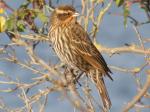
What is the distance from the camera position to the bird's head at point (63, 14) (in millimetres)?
5438

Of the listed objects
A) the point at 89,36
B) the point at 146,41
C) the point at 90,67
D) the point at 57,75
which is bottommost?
the point at 90,67

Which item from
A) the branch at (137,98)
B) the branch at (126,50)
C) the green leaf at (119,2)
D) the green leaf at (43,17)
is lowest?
the branch at (126,50)

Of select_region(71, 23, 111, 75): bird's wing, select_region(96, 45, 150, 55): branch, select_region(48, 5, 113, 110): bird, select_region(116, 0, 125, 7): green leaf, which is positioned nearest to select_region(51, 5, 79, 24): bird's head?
select_region(48, 5, 113, 110): bird

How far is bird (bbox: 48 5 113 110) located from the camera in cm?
538

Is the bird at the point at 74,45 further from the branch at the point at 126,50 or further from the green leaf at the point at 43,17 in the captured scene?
the green leaf at the point at 43,17

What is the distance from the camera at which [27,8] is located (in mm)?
4383

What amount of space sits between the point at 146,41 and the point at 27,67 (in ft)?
2.90

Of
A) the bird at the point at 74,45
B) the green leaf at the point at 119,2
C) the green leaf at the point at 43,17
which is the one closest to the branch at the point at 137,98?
the green leaf at the point at 119,2

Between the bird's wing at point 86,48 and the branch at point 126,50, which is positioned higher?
the branch at point 126,50

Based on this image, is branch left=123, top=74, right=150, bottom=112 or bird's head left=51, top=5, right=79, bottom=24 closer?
branch left=123, top=74, right=150, bottom=112

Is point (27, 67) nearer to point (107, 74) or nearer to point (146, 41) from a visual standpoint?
point (146, 41)

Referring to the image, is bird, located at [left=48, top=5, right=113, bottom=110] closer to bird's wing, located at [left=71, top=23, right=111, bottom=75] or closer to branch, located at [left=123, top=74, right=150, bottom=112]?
bird's wing, located at [left=71, top=23, right=111, bottom=75]

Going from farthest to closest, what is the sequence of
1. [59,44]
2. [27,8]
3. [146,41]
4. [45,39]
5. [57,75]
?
[59,44], [45,39], [27,8], [146,41], [57,75]

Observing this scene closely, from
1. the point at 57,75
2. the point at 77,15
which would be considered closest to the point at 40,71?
the point at 77,15
